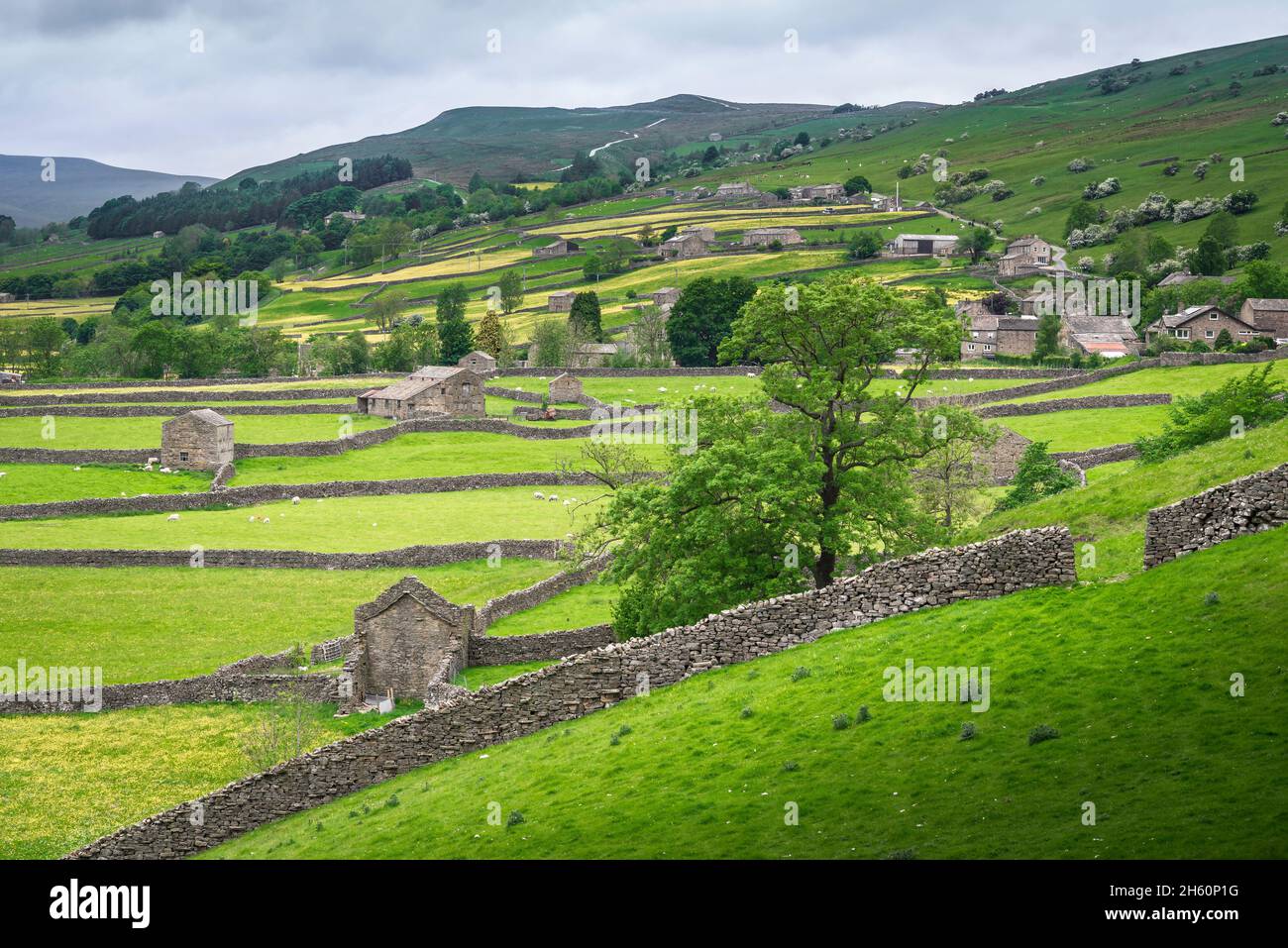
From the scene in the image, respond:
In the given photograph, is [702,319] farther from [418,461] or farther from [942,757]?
[942,757]

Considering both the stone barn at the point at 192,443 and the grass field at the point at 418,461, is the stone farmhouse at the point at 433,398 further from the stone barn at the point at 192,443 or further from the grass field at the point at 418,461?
the stone barn at the point at 192,443

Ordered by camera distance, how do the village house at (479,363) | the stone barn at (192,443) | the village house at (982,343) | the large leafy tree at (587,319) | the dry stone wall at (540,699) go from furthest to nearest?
the large leafy tree at (587,319) < the village house at (982,343) < the village house at (479,363) < the stone barn at (192,443) < the dry stone wall at (540,699)

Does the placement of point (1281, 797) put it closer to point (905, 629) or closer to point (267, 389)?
point (905, 629)

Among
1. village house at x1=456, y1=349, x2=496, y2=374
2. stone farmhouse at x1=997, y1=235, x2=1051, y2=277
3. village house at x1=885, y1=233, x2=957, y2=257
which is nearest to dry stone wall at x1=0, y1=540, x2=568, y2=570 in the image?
village house at x1=456, y1=349, x2=496, y2=374

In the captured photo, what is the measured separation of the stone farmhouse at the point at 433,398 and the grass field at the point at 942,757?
78.5 m

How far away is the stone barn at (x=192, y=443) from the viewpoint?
8431 cm

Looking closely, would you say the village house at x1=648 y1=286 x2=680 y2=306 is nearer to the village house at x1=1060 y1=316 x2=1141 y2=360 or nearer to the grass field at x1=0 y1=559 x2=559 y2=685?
the village house at x1=1060 y1=316 x2=1141 y2=360

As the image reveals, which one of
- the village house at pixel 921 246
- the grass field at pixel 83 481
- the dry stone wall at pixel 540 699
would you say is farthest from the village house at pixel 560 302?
the dry stone wall at pixel 540 699

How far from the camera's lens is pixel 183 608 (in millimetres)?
54531

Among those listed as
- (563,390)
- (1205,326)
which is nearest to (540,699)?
(563,390)

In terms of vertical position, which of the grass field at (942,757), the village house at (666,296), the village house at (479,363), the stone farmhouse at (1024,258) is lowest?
the grass field at (942,757)

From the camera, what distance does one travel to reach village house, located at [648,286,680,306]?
6698 inches

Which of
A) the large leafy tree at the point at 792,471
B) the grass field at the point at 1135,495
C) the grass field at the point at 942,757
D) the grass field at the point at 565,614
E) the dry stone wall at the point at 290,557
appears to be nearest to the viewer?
the grass field at the point at 942,757

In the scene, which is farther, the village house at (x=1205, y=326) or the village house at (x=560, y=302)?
the village house at (x=560, y=302)
